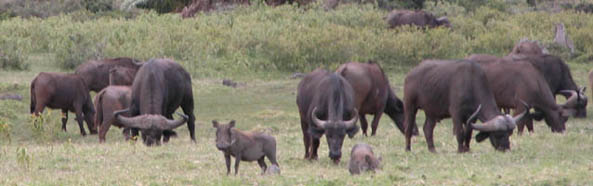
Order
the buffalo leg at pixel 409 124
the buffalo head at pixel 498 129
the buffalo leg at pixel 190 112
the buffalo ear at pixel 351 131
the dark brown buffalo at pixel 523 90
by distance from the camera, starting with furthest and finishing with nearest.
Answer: the buffalo leg at pixel 190 112 < the dark brown buffalo at pixel 523 90 < the buffalo leg at pixel 409 124 < the buffalo head at pixel 498 129 < the buffalo ear at pixel 351 131

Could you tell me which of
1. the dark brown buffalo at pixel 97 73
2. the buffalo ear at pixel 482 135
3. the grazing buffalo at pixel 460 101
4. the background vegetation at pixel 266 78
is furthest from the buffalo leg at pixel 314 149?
the dark brown buffalo at pixel 97 73

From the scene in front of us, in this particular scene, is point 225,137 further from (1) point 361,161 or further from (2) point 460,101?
(2) point 460,101

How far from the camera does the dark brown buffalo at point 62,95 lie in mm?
21344

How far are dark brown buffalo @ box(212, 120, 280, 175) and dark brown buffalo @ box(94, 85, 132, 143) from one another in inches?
284

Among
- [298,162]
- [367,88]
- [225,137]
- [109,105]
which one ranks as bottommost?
[109,105]

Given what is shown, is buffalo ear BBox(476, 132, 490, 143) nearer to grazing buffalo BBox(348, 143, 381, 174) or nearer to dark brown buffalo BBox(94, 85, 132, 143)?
grazing buffalo BBox(348, 143, 381, 174)

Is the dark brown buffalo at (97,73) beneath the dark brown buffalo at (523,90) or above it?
beneath

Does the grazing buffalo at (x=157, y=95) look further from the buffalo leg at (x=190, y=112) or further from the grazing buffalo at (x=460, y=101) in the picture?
the grazing buffalo at (x=460, y=101)

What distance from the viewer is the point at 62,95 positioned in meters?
21.5

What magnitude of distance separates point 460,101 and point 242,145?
12.6 feet

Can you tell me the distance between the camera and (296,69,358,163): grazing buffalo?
518 inches

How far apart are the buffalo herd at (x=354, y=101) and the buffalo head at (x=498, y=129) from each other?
0.04ft

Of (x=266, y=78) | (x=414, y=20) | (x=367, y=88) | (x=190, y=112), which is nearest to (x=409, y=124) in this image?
(x=367, y=88)

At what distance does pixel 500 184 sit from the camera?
10812mm
